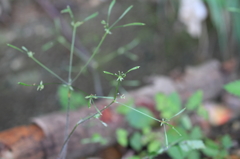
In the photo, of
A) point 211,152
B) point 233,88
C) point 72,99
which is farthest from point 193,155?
point 72,99

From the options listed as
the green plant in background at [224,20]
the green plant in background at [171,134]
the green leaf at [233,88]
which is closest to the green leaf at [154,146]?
the green plant in background at [171,134]

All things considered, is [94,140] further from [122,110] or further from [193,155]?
[193,155]

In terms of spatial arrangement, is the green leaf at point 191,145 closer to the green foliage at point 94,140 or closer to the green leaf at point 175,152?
A: the green leaf at point 175,152

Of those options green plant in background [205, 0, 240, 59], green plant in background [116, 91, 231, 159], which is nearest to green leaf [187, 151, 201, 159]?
green plant in background [116, 91, 231, 159]

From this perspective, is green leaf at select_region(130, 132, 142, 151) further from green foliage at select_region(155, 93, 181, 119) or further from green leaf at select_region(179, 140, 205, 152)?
green leaf at select_region(179, 140, 205, 152)

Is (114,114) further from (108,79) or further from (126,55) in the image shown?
(126,55)

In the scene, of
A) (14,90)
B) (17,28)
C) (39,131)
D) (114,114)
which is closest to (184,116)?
(114,114)
